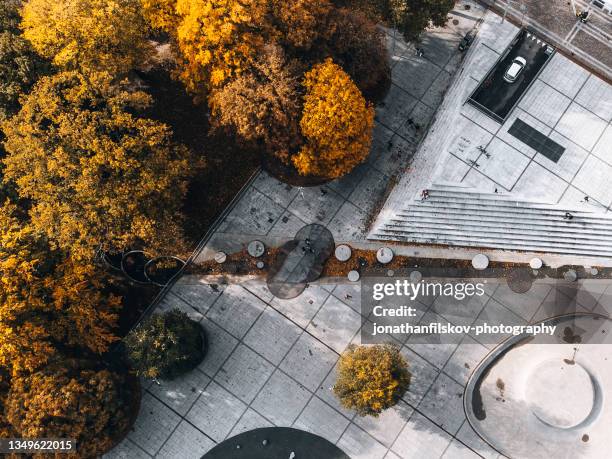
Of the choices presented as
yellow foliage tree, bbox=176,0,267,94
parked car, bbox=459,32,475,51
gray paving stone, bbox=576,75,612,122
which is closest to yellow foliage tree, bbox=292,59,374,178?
yellow foliage tree, bbox=176,0,267,94

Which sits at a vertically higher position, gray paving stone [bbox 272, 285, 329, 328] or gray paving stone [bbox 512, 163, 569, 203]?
gray paving stone [bbox 512, 163, 569, 203]

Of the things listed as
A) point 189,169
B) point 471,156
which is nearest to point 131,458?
point 189,169

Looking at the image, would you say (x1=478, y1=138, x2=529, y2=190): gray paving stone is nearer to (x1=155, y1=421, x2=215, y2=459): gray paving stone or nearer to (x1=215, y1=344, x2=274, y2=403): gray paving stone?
(x1=215, y1=344, x2=274, y2=403): gray paving stone

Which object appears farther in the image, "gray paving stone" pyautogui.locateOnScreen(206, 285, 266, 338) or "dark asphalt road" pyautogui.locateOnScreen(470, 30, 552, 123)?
"gray paving stone" pyautogui.locateOnScreen(206, 285, 266, 338)

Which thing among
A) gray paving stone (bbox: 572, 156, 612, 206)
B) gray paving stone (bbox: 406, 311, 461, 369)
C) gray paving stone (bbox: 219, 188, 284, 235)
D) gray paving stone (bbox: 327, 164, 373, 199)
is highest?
gray paving stone (bbox: 572, 156, 612, 206)

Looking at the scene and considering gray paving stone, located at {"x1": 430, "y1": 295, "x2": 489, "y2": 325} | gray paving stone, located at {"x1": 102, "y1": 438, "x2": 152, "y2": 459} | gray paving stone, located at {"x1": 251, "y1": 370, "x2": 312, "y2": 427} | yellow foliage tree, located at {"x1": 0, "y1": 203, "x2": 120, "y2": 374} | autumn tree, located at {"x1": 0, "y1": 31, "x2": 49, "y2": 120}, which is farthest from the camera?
gray paving stone, located at {"x1": 430, "y1": 295, "x2": 489, "y2": 325}

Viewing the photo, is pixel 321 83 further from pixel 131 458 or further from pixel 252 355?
pixel 131 458

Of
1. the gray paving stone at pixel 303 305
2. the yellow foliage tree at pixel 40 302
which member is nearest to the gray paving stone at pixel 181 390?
the yellow foliage tree at pixel 40 302

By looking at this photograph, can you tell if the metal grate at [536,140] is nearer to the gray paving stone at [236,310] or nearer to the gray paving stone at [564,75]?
the gray paving stone at [564,75]
